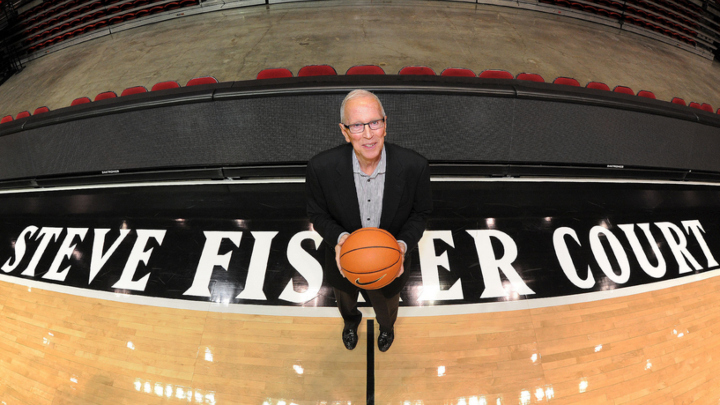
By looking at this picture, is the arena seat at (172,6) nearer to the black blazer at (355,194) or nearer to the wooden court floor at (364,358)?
the wooden court floor at (364,358)

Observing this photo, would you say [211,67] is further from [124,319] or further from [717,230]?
[717,230]

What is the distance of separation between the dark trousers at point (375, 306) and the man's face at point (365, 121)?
2.62 feet

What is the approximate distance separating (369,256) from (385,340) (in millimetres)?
1022

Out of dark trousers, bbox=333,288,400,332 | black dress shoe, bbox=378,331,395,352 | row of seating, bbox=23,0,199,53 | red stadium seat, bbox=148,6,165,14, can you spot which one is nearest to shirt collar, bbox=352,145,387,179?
dark trousers, bbox=333,288,400,332

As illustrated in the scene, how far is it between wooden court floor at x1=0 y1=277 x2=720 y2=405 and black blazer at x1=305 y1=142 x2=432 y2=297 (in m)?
1.10

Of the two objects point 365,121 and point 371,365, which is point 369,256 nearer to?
point 365,121

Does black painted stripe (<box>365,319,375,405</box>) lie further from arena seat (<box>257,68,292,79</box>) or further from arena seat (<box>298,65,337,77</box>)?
arena seat (<box>257,68,292,79</box>)

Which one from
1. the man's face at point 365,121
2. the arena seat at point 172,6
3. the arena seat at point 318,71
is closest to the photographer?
the man's face at point 365,121

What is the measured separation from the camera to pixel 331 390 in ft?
6.49

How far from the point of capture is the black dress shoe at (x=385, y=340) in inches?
80.4

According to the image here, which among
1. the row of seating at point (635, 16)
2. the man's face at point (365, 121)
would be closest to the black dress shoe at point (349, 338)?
the man's face at point (365, 121)

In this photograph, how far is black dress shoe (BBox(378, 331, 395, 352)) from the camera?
2.04 metres

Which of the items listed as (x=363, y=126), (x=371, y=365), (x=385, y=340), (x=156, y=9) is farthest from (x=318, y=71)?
(x=156, y=9)

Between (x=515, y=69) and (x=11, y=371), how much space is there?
8.54 meters
